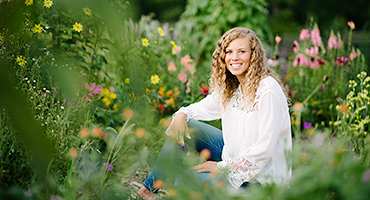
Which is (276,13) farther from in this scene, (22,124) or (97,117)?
(22,124)

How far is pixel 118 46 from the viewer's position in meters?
0.43

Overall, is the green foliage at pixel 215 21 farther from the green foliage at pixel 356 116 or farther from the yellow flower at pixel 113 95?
the green foliage at pixel 356 116

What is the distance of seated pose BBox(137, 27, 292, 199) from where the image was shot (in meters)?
1.49

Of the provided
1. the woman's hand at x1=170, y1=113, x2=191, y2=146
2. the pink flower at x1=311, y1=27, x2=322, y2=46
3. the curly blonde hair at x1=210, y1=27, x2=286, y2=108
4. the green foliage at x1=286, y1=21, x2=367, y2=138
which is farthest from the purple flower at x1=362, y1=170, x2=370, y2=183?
the pink flower at x1=311, y1=27, x2=322, y2=46

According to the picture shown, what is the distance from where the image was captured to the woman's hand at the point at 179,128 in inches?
70.5

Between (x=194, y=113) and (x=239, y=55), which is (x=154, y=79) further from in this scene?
(x=239, y=55)

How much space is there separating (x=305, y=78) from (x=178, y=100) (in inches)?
52.0

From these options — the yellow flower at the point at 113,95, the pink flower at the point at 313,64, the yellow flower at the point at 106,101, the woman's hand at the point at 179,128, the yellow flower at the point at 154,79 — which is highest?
the pink flower at the point at 313,64

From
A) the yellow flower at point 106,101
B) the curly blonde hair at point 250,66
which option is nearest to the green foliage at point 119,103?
the yellow flower at point 106,101

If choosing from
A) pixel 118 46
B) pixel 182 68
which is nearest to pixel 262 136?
pixel 118 46

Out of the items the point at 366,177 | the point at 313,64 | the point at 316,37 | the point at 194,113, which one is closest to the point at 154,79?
the point at 194,113

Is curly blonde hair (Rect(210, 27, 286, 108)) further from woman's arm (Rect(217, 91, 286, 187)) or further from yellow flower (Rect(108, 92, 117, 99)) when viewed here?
yellow flower (Rect(108, 92, 117, 99))

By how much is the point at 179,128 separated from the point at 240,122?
35cm

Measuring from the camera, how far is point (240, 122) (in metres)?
1.69
